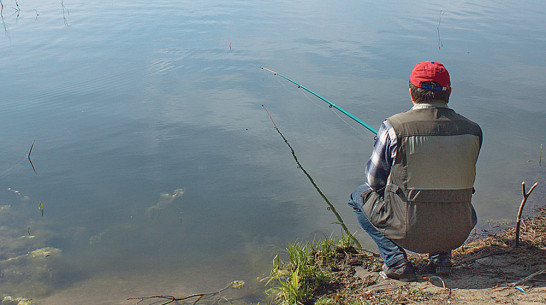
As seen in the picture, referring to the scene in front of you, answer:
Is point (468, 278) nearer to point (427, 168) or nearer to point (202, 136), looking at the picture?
point (427, 168)

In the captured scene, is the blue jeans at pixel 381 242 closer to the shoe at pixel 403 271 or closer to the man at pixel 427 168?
the shoe at pixel 403 271

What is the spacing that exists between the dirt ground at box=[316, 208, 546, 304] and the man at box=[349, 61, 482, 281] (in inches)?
10.5

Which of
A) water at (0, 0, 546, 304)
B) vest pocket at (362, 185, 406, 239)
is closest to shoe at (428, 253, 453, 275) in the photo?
vest pocket at (362, 185, 406, 239)

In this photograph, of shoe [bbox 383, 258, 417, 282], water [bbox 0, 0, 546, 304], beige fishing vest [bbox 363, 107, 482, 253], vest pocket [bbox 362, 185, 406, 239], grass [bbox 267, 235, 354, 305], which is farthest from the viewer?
water [bbox 0, 0, 546, 304]

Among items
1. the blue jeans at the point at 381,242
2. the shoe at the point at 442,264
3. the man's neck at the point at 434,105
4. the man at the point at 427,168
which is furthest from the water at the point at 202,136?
the man's neck at the point at 434,105

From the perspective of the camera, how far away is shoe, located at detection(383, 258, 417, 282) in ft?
10.2

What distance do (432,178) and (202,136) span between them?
4.28m

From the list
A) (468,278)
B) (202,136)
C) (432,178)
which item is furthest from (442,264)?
(202,136)

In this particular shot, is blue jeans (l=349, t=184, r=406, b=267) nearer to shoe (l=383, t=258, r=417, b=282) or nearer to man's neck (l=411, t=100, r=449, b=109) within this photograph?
shoe (l=383, t=258, r=417, b=282)

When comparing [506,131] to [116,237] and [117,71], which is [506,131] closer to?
[116,237]

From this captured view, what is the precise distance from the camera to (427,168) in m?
2.80

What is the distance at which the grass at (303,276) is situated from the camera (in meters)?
3.21

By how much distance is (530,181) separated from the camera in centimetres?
541

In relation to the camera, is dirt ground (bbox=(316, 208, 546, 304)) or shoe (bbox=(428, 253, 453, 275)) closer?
dirt ground (bbox=(316, 208, 546, 304))
